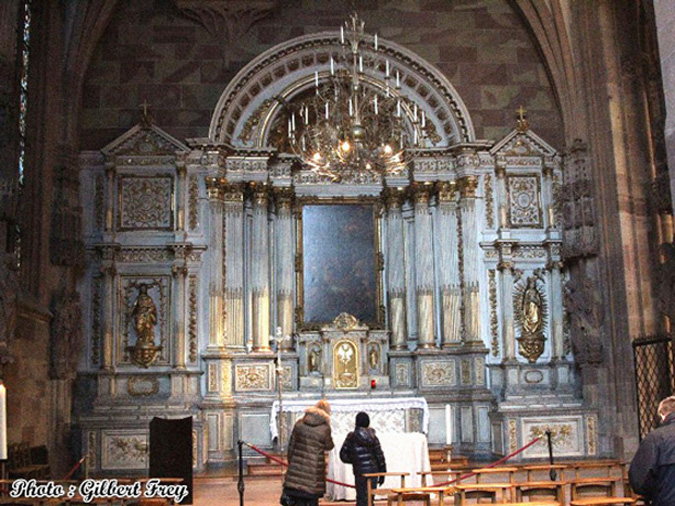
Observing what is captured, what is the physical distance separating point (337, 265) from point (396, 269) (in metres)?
1.17

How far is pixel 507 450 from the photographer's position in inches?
609

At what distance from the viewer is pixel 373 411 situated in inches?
604

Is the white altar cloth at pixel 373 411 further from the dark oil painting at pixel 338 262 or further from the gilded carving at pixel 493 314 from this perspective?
the dark oil painting at pixel 338 262

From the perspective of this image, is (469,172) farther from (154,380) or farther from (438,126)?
(154,380)

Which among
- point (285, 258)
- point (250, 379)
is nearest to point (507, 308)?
point (285, 258)

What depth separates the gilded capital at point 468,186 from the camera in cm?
1717

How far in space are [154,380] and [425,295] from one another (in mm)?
5340

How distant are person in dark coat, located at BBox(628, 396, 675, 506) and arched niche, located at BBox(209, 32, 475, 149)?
1235 cm

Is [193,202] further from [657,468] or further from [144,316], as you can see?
[657,468]

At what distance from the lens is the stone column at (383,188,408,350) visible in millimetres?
17312

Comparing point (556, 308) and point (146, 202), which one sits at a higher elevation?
point (146, 202)

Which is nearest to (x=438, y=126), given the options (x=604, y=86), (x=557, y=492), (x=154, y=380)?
(x=604, y=86)

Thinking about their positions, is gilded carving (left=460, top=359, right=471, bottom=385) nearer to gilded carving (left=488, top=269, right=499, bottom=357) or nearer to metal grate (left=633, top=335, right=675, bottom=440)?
gilded carving (left=488, top=269, right=499, bottom=357)

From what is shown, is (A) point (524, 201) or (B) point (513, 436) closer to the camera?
(B) point (513, 436)
